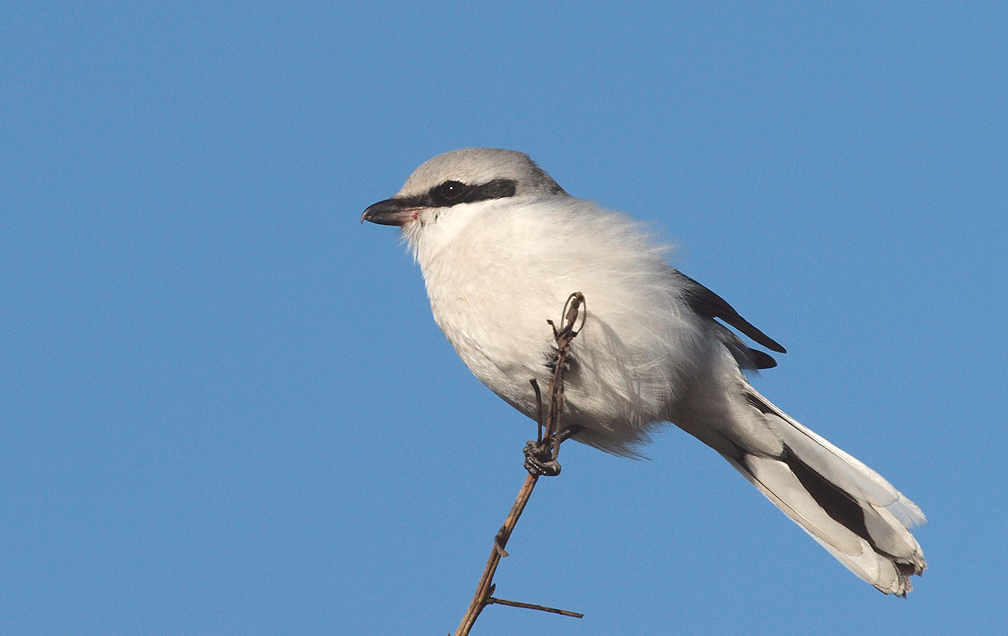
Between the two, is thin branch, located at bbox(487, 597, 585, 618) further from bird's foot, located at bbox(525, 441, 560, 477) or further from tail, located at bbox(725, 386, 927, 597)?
tail, located at bbox(725, 386, 927, 597)

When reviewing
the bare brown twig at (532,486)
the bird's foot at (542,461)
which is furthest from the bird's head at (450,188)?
the bird's foot at (542,461)

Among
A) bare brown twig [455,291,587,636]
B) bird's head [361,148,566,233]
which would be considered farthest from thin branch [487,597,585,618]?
bird's head [361,148,566,233]

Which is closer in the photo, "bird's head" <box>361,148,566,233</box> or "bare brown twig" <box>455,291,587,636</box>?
"bare brown twig" <box>455,291,587,636</box>

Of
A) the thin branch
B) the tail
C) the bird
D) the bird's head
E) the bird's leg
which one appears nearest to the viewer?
the thin branch

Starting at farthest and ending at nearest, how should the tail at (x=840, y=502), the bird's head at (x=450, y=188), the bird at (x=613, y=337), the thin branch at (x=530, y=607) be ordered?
1. the bird's head at (x=450, y=188)
2. the tail at (x=840, y=502)
3. the bird at (x=613, y=337)
4. the thin branch at (x=530, y=607)

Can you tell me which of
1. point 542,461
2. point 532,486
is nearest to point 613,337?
point 542,461

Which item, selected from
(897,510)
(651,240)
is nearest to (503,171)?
(651,240)

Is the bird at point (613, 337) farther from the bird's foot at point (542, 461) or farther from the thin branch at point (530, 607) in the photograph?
the thin branch at point (530, 607)

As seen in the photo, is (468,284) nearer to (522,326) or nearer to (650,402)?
(522,326)
